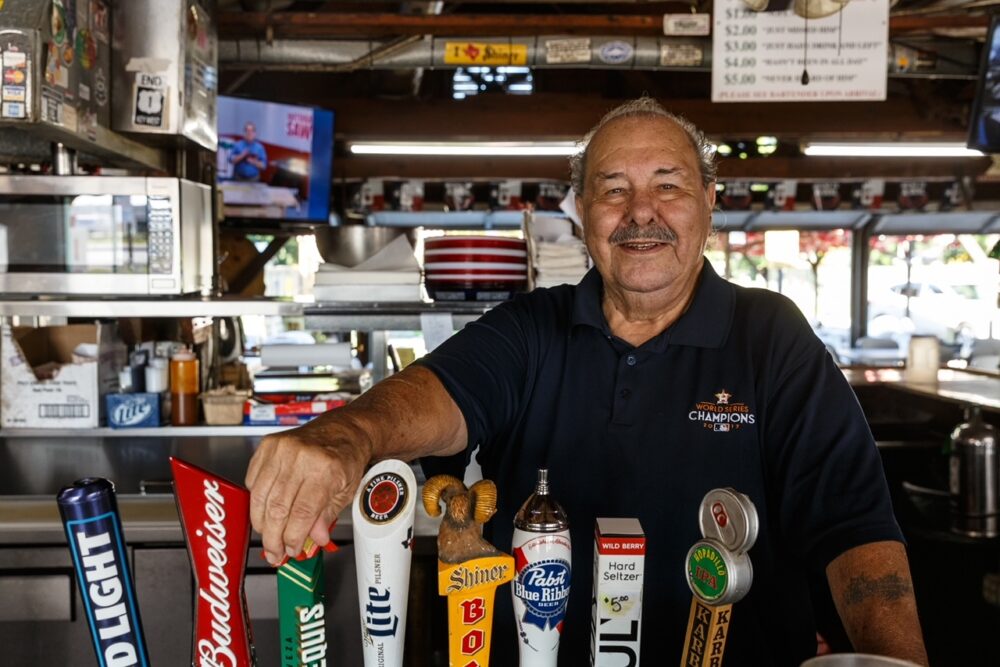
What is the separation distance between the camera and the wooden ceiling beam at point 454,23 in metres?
3.69

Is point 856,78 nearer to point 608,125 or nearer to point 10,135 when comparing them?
point 608,125

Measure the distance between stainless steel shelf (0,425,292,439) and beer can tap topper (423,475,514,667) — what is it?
1820 millimetres

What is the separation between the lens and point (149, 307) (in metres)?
2.52

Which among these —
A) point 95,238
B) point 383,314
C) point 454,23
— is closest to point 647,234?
point 383,314

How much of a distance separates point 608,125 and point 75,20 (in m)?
1.63

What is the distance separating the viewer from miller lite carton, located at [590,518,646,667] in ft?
2.74

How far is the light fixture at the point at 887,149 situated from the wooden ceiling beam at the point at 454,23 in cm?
283

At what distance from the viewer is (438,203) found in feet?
27.0

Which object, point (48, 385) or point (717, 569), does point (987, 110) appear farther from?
point (48, 385)

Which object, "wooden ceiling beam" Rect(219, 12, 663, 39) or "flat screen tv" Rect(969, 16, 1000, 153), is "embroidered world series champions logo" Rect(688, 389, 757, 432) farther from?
"flat screen tv" Rect(969, 16, 1000, 153)

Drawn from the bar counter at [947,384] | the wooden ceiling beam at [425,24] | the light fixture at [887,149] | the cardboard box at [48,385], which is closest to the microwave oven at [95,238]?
the cardboard box at [48,385]

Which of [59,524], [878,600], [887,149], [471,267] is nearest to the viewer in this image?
[878,600]

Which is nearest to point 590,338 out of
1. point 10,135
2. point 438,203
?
point 10,135

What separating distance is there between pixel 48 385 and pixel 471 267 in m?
1.39
